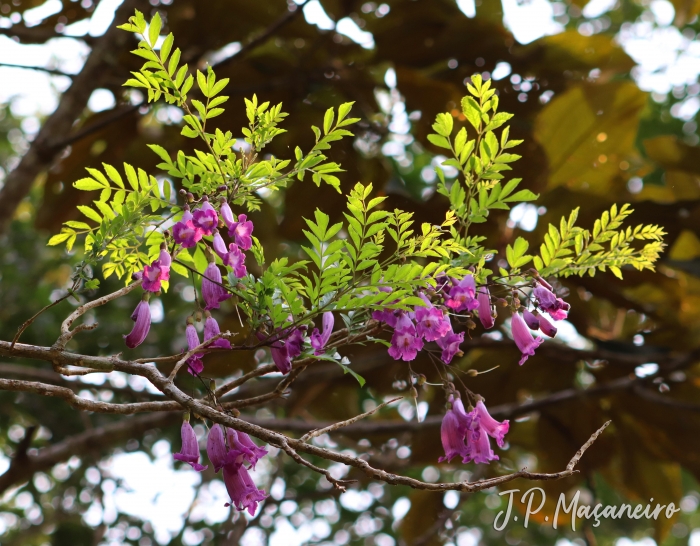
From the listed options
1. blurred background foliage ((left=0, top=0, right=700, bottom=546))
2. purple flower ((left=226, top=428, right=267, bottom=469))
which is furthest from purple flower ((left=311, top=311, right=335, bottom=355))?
blurred background foliage ((left=0, top=0, right=700, bottom=546))

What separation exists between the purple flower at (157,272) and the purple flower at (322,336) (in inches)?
6.7

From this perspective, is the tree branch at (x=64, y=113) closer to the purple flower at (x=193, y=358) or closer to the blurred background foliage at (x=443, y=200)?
the blurred background foliage at (x=443, y=200)

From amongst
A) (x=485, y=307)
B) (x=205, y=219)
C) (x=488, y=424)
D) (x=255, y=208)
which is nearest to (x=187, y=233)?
(x=205, y=219)

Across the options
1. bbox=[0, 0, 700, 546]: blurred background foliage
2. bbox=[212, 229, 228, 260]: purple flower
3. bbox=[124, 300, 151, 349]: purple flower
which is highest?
bbox=[212, 229, 228, 260]: purple flower

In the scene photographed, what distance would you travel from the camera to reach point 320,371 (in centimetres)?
201

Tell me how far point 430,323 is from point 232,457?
0.26 m

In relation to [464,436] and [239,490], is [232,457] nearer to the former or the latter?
[239,490]

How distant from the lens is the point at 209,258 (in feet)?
2.59

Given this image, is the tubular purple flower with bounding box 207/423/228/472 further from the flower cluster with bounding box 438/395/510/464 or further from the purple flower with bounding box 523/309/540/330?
the purple flower with bounding box 523/309/540/330

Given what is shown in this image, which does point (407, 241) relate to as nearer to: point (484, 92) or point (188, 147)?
point (484, 92)

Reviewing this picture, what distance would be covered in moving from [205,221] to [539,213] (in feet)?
4.37

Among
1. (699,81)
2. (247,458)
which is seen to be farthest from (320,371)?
(699,81)

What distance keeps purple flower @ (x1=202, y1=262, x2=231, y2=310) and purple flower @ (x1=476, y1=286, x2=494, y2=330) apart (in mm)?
288

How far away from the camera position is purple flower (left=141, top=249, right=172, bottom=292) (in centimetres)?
72
